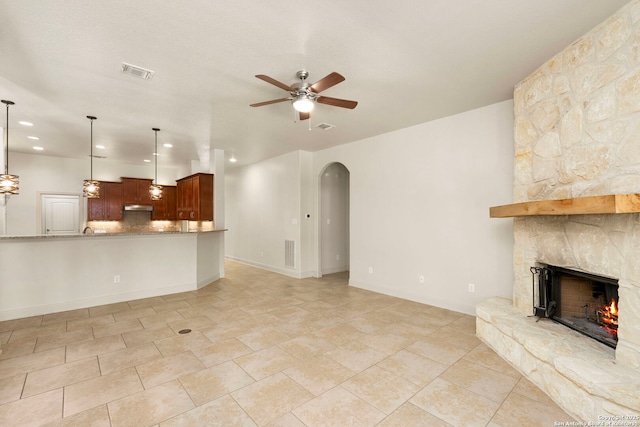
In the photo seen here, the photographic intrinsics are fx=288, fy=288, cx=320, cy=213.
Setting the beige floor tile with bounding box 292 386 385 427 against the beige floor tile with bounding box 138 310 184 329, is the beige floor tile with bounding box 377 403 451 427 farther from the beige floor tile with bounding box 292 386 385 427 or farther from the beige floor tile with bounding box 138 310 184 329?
the beige floor tile with bounding box 138 310 184 329

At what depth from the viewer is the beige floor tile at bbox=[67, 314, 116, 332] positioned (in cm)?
365

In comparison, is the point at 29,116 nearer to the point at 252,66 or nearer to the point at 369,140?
the point at 252,66

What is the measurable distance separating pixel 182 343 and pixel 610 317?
4.04 m

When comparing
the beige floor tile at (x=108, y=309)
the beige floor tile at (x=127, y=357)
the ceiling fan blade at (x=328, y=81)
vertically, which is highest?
the ceiling fan blade at (x=328, y=81)

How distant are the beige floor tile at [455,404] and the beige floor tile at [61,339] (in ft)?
11.9

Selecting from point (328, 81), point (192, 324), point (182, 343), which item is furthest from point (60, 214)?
point (328, 81)

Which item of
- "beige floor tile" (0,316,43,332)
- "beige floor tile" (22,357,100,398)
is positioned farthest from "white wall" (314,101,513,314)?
"beige floor tile" (0,316,43,332)

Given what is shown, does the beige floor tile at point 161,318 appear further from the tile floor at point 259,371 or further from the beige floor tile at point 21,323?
the beige floor tile at point 21,323

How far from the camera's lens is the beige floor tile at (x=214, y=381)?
2242 mm

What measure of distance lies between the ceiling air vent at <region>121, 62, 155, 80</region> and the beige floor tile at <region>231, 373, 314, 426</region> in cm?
313

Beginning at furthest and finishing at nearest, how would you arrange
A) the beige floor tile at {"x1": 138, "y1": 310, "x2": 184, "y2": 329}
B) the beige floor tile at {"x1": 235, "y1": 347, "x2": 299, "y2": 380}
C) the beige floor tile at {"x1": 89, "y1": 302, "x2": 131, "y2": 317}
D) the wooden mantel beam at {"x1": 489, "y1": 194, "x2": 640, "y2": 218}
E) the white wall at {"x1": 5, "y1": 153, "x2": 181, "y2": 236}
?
1. the white wall at {"x1": 5, "y1": 153, "x2": 181, "y2": 236}
2. the beige floor tile at {"x1": 89, "y1": 302, "x2": 131, "y2": 317}
3. the beige floor tile at {"x1": 138, "y1": 310, "x2": 184, "y2": 329}
4. the beige floor tile at {"x1": 235, "y1": 347, "x2": 299, "y2": 380}
5. the wooden mantel beam at {"x1": 489, "y1": 194, "x2": 640, "y2": 218}

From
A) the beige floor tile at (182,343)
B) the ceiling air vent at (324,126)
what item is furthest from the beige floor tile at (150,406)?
the ceiling air vent at (324,126)

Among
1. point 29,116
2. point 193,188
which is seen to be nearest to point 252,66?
point 29,116

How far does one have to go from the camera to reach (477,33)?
2.36 metres
